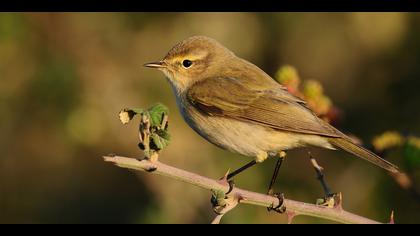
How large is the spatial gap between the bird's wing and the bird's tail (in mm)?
154

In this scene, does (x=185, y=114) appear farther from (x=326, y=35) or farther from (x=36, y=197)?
(x=36, y=197)

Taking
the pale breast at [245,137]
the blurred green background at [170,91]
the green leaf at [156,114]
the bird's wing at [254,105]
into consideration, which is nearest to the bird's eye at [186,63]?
the bird's wing at [254,105]

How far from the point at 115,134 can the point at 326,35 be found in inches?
96.1

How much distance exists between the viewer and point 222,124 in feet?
15.0

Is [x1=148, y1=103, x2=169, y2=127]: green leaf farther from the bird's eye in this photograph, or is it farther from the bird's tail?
the bird's eye

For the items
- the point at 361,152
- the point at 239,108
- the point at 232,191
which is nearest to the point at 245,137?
the point at 239,108

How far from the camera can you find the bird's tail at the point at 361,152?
13.2ft

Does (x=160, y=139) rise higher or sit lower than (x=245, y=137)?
lower

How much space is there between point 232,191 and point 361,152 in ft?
4.61

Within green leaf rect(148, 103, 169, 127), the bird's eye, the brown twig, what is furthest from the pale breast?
green leaf rect(148, 103, 169, 127)

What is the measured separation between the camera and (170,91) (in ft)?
21.7

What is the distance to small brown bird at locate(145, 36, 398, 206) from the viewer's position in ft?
14.6

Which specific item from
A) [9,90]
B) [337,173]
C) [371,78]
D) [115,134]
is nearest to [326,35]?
[371,78]

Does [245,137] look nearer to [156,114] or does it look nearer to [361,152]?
[361,152]
